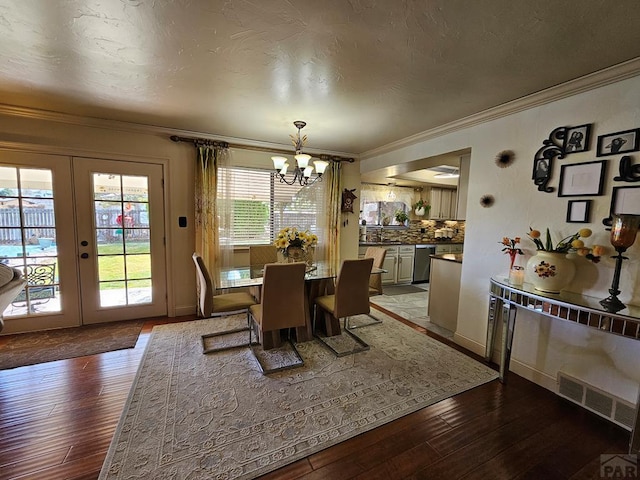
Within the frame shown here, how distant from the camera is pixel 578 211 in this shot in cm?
205

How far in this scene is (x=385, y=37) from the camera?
5.14 ft

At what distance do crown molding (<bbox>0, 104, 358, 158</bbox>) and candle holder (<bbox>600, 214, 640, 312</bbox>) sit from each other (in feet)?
11.7

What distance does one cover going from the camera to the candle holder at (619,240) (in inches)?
64.2

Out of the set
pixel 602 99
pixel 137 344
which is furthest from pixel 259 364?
pixel 602 99

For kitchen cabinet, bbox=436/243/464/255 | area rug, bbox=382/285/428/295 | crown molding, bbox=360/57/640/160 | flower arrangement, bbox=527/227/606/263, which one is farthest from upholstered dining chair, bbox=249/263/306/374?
kitchen cabinet, bbox=436/243/464/255

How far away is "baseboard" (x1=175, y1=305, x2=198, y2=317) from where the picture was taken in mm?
3715

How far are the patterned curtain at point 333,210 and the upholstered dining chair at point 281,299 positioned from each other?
1.99 meters

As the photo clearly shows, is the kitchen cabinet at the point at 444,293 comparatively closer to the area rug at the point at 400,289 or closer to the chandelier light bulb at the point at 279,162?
the area rug at the point at 400,289

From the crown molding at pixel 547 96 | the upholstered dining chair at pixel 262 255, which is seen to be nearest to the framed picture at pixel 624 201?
the crown molding at pixel 547 96

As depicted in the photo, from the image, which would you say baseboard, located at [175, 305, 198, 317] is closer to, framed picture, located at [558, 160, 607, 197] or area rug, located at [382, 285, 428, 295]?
area rug, located at [382, 285, 428, 295]

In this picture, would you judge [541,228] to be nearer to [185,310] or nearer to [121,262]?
[185,310]

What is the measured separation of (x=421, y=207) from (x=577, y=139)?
13.5 ft

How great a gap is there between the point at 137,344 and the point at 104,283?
110 cm

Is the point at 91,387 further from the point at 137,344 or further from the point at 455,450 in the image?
the point at 455,450
